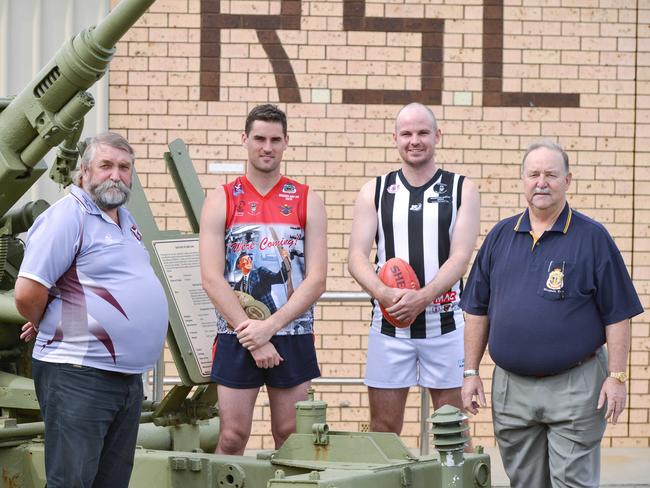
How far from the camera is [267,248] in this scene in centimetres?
621

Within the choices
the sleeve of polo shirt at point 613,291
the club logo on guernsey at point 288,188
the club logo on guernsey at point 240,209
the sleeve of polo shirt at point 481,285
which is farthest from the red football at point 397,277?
the sleeve of polo shirt at point 613,291

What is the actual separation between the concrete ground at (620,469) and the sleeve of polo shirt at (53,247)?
12.7 ft

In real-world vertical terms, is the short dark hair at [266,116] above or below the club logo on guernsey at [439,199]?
above

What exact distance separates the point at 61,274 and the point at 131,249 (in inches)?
13.0

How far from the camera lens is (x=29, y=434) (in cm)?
644

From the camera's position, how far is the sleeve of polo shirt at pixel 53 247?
5.19 m

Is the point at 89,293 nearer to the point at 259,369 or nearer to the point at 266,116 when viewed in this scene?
the point at 259,369

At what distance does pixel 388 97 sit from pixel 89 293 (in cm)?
500

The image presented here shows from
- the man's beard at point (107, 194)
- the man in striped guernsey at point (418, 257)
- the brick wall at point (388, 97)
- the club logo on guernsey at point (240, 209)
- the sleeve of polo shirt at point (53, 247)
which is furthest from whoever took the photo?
the brick wall at point (388, 97)

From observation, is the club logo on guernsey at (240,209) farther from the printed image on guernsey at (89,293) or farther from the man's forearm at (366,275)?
the printed image on guernsey at (89,293)

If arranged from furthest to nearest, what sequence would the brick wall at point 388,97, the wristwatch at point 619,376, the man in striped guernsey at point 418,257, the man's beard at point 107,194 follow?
1. the brick wall at point 388,97
2. the man in striped guernsey at point 418,257
3. the wristwatch at point 619,376
4. the man's beard at point 107,194

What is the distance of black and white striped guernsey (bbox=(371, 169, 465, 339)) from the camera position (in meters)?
6.37

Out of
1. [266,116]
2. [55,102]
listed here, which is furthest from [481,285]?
[55,102]

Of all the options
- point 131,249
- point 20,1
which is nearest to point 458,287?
point 131,249
